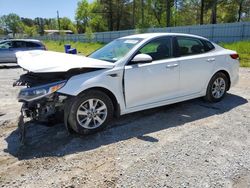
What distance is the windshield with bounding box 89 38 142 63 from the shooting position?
4.84m

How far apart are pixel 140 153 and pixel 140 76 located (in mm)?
1455

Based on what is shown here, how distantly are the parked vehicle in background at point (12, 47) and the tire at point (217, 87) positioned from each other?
39.1 feet

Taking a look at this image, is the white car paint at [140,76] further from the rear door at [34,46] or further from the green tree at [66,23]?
the green tree at [66,23]

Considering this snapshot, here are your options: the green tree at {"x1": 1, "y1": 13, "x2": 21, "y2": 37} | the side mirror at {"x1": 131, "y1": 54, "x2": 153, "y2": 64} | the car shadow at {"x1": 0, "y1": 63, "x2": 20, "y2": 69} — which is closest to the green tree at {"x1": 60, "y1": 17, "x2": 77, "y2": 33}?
the green tree at {"x1": 1, "y1": 13, "x2": 21, "y2": 37}

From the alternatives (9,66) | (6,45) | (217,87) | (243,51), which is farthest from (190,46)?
(9,66)

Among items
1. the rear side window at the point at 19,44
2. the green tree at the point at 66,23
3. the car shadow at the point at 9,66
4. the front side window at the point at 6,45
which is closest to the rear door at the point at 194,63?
the car shadow at the point at 9,66

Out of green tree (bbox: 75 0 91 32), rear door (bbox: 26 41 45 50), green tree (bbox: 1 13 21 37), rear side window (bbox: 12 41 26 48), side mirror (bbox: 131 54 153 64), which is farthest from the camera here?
green tree (bbox: 1 13 21 37)

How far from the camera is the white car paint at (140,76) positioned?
166 inches

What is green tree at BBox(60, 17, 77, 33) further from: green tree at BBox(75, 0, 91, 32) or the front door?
the front door

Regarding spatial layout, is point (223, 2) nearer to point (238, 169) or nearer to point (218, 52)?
point (218, 52)

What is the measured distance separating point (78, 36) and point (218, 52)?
43537mm

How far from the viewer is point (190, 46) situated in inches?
222

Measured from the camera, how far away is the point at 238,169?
3.33m

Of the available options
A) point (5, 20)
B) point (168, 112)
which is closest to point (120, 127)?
point (168, 112)
